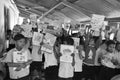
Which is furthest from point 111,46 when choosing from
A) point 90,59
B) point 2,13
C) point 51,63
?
point 2,13

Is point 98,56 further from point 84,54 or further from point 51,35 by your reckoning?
point 51,35

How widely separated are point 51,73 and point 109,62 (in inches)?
37.9

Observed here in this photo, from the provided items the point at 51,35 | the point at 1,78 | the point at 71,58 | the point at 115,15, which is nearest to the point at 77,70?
the point at 71,58

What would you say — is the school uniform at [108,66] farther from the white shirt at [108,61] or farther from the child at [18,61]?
the child at [18,61]

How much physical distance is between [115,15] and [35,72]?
3.17 metres

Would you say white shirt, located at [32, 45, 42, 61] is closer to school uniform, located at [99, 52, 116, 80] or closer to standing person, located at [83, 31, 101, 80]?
standing person, located at [83, 31, 101, 80]

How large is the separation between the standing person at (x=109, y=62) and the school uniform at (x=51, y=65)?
30.4 inches

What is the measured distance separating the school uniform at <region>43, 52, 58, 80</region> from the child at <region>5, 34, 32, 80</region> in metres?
0.44

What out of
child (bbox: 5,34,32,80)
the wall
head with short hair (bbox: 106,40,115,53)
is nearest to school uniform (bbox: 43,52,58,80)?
child (bbox: 5,34,32,80)

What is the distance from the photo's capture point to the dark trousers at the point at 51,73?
2492mm

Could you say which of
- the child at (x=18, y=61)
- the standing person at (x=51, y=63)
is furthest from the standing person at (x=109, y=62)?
the child at (x=18, y=61)

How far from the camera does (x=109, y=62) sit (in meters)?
2.48

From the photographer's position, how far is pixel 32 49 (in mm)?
2705

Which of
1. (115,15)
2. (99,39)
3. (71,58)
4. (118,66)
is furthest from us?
(115,15)
